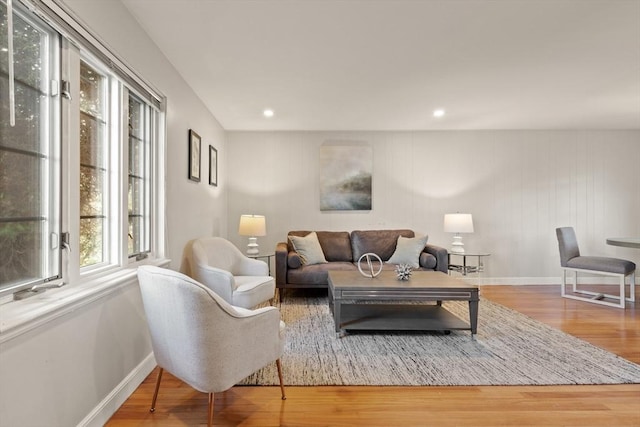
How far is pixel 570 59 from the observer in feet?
8.95

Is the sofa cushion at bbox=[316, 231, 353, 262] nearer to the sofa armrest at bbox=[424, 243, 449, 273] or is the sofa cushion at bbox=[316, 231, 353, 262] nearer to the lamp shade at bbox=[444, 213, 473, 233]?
the sofa armrest at bbox=[424, 243, 449, 273]

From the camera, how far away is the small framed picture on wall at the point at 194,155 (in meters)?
3.25

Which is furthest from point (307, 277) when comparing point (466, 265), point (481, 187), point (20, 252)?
point (481, 187)

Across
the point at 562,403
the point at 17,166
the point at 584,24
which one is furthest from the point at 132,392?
the point at 584,24

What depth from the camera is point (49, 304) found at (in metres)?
1.33

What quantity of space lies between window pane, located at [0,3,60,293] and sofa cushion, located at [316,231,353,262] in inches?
133

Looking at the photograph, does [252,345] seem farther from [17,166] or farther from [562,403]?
[562,403]

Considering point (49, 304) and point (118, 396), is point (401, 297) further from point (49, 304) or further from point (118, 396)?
point (49, 304)

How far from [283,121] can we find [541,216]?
14.0ft

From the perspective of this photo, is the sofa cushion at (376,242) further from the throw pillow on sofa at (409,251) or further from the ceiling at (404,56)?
the ceiling at (404,56)

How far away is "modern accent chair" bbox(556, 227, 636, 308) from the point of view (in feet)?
12.5

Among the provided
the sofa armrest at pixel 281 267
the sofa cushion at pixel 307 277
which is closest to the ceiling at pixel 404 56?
the sofa armrest at pixel 281 267

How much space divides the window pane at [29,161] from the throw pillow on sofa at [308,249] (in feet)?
9.62

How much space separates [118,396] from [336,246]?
3.16m
